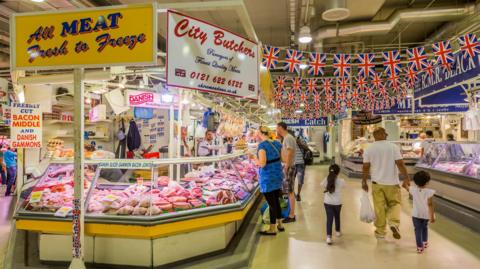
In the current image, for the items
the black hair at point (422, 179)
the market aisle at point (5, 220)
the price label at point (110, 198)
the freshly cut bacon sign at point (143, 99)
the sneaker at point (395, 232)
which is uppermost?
the freshly cut bacon sign at point (143, 99)

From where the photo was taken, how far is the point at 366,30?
33.4 feet

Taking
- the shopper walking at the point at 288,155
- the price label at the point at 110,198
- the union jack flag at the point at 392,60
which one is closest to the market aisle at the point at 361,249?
the shopper walking at the point at 288,155

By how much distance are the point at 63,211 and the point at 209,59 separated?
256 centimetres

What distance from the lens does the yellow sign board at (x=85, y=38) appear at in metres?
3.46

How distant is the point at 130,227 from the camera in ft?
12.6

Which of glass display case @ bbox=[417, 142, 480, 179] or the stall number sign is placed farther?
glass display case @ bbox=[417, 142, 480, 179]

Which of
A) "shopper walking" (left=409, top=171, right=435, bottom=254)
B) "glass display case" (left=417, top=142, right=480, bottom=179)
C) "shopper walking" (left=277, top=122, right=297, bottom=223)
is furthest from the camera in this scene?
"glass display case" (left=417, top=142, right=480, bottom=179)

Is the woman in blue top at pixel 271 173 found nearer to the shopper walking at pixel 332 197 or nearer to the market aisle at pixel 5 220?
the shopper walking at pixel 332 197

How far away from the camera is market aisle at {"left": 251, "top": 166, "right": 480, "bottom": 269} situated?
4.38 meters

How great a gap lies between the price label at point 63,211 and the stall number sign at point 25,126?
2.69 meters

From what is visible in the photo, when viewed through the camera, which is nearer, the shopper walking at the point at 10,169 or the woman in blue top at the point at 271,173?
the woman in blue top at the point at 271,173

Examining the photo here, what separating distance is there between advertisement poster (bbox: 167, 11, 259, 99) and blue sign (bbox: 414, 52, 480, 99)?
5.65 m

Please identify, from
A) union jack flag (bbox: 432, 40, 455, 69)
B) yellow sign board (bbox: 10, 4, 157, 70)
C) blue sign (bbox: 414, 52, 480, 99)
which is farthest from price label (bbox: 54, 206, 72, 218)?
union jack flag (bbox: 432, 40, 455, 69)

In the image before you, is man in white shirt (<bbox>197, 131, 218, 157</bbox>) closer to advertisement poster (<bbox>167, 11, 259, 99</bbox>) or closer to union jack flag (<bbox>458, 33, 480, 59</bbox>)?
advertisement poster (<bbox>167, 11, 259, 99</bbox>)
